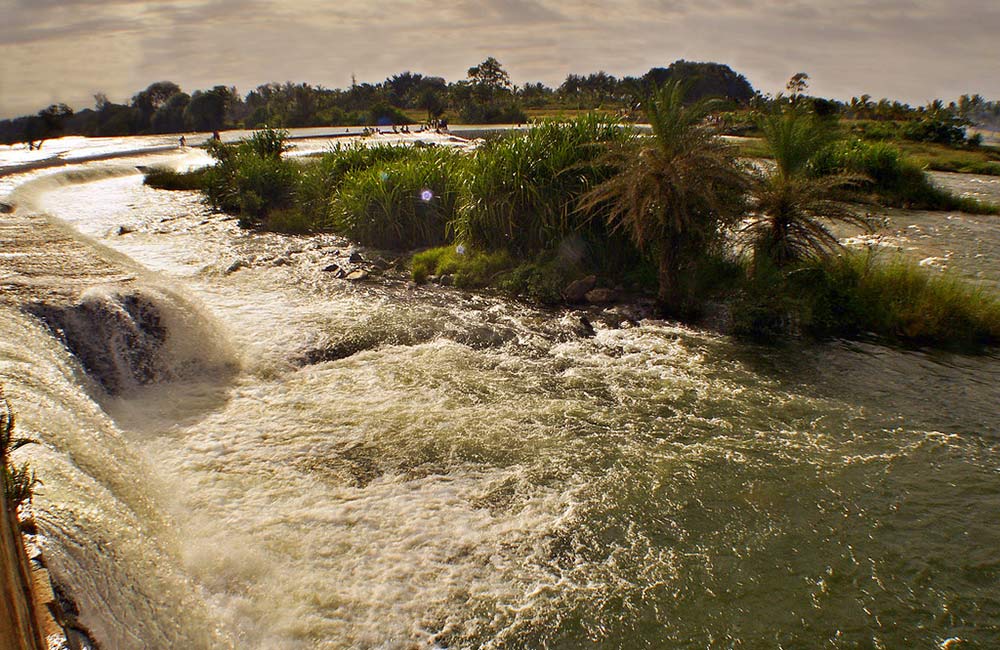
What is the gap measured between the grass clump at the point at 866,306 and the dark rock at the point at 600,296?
1.85m

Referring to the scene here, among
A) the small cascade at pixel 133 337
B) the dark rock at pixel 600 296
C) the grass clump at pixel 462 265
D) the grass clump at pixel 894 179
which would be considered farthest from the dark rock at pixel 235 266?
the grass clump at pixel 894 179

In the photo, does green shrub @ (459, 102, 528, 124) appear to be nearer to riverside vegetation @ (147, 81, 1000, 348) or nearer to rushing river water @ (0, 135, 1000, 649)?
riverside vegetation @ (147, 81, 1000, 348)

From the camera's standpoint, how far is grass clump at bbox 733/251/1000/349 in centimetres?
773

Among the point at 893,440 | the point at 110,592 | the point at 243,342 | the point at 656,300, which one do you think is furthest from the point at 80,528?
the point at 656,300

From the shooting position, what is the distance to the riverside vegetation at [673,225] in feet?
26.3

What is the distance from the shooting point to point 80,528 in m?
3.32

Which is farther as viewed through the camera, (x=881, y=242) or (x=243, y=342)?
(x=881, y=242)

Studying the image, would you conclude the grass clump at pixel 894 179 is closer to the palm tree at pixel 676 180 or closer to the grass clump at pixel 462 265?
the palm tree at pixel 676 180

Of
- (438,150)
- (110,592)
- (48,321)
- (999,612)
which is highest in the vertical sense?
(438,150)

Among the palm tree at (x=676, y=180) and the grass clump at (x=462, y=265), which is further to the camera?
the grass clump at (x=462, y=265)

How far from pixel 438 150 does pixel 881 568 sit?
12.9 meters

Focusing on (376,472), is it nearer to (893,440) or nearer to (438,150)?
(893,440)

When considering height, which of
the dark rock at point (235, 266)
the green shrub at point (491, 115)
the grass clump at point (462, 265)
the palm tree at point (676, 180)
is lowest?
the dark rock at point (235, 266)

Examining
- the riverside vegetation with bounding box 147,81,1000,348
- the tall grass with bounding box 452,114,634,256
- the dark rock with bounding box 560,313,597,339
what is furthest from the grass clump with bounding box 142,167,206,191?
the dark rock with bounding box 560,313,597,339
